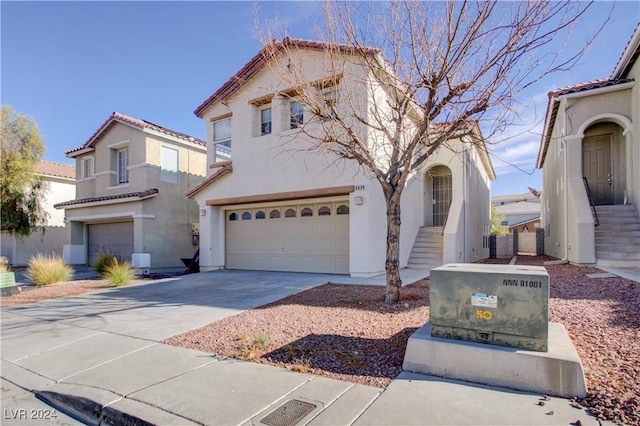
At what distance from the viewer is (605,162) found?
13539mm

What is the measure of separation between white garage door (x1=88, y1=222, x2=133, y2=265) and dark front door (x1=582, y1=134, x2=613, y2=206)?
19.9 metres

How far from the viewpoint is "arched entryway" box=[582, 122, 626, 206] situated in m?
12.9

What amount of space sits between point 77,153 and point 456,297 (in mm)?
22816

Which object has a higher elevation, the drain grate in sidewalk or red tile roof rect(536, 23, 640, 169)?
red tile roof rect(536, 23, 640, 169)

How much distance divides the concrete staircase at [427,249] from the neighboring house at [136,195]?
10.9 meters

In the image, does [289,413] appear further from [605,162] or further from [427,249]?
[605,162]

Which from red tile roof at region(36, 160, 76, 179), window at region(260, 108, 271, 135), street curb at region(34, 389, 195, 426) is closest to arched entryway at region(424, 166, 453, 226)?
window at region(260, 108, 271, 135)

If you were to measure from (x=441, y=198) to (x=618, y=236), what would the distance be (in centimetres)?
666

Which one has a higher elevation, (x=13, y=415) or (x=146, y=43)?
(x=146, y=43)

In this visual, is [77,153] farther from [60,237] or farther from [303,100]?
[303,100]

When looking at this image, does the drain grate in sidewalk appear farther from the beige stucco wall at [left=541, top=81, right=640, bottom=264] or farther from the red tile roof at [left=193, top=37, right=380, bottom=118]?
the beige stucco wall at [left=541, top=81, right=640, bottom=264]

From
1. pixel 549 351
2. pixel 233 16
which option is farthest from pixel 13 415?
pixel 233 16

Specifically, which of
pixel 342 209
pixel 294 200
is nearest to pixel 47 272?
pixel 294 200

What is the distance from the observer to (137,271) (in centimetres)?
1469
